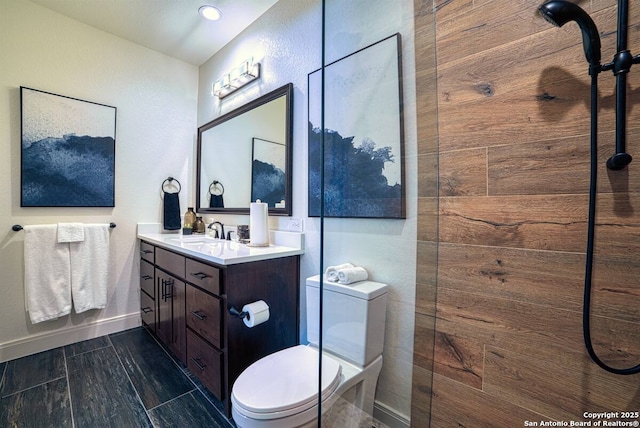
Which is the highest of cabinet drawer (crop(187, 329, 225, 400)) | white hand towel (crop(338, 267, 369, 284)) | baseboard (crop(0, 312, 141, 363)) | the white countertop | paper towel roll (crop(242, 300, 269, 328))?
the white countertop

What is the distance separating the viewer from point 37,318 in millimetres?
1934

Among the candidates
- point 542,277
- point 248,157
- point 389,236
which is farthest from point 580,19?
point 248,157

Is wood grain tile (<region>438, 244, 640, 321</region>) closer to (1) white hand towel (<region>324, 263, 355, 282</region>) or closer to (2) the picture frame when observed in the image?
(1) white hand towel (<region>324, 263, 355, 282</region>)

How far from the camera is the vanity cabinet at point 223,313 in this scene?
1.37m

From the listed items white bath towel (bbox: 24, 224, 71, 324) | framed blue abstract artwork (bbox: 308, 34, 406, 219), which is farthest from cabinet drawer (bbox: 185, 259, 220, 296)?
white bath towel (bbox: 24, 224, 71, 324)

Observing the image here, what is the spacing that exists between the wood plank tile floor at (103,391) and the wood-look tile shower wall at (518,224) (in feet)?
4.07

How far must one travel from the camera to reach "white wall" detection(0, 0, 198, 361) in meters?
1.91

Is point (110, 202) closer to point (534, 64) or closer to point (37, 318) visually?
point (37, 318)

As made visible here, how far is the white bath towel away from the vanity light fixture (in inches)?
66.5

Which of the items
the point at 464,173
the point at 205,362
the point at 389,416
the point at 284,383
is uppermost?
the point at 464,173

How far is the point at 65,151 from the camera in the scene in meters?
2.08

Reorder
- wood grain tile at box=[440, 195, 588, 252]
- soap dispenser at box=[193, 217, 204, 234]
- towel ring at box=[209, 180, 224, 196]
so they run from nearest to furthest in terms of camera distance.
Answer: wood grain tile at box=[440, 195, 588, 252] < towel ring at box=[209, 180, 224, 196] < soap dispenser at box=[193, 217, 204, 234]

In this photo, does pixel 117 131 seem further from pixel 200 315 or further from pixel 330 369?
pixel 330 369

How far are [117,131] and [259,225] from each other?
5.55 feet
